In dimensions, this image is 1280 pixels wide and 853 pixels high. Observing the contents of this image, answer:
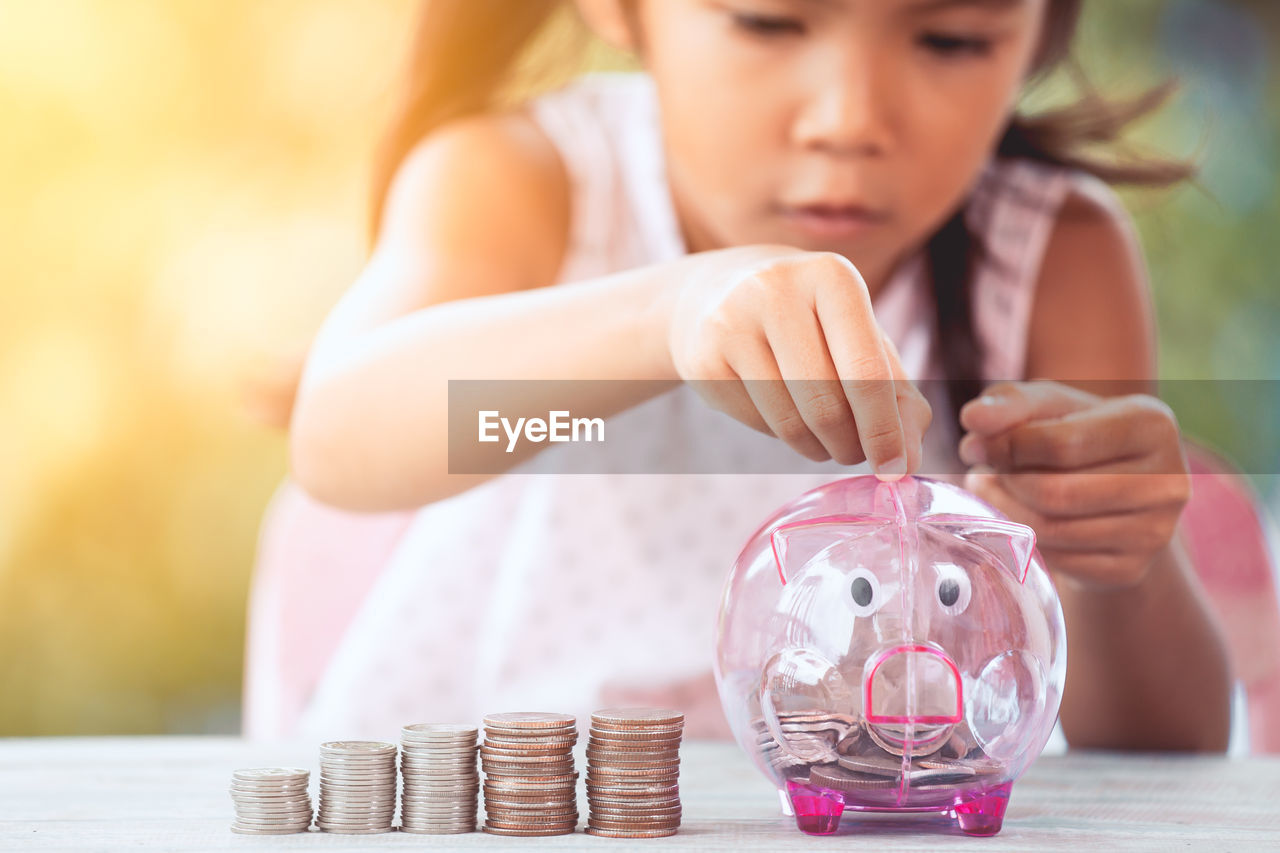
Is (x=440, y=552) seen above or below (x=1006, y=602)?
below

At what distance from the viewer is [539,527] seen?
88cm

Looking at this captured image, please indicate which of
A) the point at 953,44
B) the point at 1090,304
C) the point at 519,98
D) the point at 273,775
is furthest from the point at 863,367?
the point at 519,98

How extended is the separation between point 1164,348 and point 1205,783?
0.77 metres

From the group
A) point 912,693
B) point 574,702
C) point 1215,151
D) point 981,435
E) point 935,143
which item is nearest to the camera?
point 912,693

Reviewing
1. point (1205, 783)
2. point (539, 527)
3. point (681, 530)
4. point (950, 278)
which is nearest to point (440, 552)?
point (539, 527)

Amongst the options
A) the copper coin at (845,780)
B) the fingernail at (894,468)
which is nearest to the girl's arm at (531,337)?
the fingernail at (894,468)

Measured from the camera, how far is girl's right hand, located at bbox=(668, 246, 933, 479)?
0.43 metres

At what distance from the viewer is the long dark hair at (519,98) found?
857 mm

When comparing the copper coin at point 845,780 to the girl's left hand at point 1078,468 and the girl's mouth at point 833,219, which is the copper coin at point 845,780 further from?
the girl's mouth at point 833,219

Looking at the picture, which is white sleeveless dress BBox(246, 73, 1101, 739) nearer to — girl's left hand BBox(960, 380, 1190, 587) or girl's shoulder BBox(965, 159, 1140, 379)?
girl's shoulder BBox(965, 159, 1140, 379)

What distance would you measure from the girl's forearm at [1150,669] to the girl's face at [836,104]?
251 millimetres

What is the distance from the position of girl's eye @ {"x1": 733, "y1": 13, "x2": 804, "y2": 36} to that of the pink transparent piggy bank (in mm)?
338

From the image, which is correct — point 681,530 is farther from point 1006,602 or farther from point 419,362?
point 1006,602

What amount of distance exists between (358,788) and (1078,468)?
34 cm
